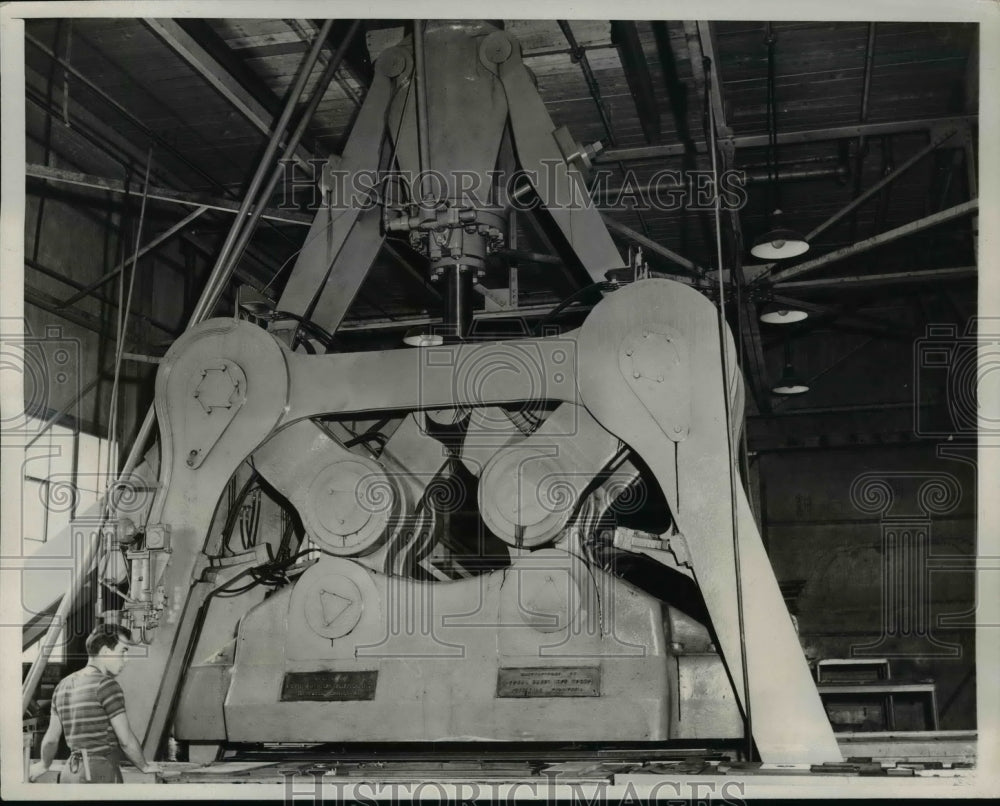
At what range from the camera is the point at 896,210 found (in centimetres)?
1137

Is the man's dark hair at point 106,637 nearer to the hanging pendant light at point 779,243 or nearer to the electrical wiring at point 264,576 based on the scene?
the electrical wiring at point 264,576

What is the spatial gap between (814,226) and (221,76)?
6959mm

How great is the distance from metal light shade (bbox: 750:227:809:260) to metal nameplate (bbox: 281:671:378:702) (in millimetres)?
5750

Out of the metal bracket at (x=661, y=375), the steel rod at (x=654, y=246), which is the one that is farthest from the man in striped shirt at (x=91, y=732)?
the steel rod at (x=654, y=246)

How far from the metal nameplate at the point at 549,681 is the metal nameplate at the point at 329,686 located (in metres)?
0.56

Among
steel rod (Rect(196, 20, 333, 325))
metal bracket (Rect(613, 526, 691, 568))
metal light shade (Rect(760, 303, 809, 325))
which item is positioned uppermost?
metal light shade (Rect(760, 303, 809, 325))

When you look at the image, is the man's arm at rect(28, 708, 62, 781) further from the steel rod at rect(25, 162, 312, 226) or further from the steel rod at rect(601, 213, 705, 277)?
the steel rod at rect(601, 213, 705, 277)

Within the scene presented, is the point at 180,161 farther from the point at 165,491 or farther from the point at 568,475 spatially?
the point at 568,475

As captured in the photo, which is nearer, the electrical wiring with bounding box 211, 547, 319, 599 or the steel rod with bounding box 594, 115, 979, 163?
the electrical wiring with bounding box 211, 547, 319, 599

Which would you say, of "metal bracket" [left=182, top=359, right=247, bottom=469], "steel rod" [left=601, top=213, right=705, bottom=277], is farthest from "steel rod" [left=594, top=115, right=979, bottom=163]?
"metal bracket" [left=182, top=359, right=247, bottom=469]

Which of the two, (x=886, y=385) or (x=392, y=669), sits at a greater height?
(x=886, y=385)

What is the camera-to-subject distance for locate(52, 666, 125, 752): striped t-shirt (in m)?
4.15

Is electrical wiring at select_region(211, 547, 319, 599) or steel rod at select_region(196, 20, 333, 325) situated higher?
steel rod at select_region(196, 20, 333, 325)

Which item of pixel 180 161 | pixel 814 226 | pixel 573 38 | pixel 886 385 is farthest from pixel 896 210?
pixel 180 161
